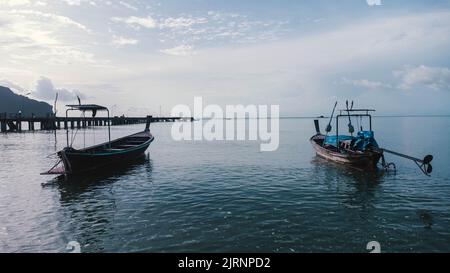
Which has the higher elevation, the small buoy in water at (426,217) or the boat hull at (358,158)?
the boat hull at (358,158)

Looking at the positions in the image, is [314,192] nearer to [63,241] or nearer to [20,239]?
[63,241]

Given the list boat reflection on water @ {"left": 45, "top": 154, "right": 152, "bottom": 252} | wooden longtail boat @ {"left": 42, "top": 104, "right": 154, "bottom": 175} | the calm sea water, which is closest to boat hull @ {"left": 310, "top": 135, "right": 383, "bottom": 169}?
the calm sea water

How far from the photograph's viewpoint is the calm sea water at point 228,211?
1368 centimetres

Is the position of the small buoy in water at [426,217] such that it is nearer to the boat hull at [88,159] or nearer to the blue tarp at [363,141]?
the blue tarp at [363,141]

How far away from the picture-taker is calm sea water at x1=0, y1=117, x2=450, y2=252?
1368 cm

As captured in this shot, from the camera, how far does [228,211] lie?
59.5 feet

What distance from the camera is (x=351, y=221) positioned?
643 inches

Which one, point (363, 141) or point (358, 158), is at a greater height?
point (363, 141)

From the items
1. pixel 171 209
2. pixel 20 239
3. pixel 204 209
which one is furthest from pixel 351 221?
pixel 20 239

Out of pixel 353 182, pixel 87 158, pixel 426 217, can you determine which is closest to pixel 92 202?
pixel 87 158

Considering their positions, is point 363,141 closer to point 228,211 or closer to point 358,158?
point 358,158

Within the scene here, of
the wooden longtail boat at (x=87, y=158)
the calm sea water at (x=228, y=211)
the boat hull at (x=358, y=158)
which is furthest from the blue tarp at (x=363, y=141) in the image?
the wooden longtail boat at (x=87, y=158)

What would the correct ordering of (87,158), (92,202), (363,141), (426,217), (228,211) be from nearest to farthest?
1. (426,217)
2. (228,211)
3. (92,202)
4. (87,158)
5. (363,141)
